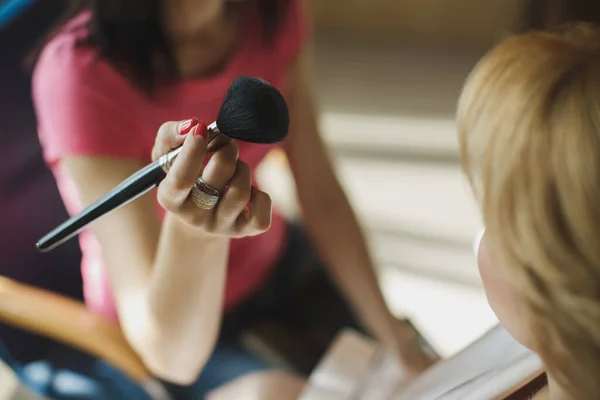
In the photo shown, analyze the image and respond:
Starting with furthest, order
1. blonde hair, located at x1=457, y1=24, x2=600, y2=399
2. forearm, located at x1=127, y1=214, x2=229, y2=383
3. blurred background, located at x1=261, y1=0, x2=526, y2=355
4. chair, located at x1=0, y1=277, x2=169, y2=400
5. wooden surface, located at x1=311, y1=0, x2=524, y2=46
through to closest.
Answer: wooden surface, located at x1=311, y1=0, x2=524, y2=46 → blurred background, located at x1=261, y1=0, x2=526, y2=355 → chair, located at x1=0, y1=277, x2=169, y2=400 → forearm, located at x1=127, y1=214, x2=229, y2=383 → blonde hair, located at x1=457, y1=24, x2=600, y2=399

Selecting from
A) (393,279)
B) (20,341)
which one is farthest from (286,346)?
(393,279)

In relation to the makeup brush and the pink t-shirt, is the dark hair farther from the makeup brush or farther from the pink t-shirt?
the makeup brush

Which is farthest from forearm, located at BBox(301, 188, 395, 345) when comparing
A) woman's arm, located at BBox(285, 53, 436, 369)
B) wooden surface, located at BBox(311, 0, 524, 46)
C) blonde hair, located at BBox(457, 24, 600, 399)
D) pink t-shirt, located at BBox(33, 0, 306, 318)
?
wooden surface, located at BBox(311, 0, 524, 46)

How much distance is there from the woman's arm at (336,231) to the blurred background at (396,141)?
4cm

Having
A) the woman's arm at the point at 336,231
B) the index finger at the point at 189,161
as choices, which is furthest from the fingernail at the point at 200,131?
the woman's arm at the point at 336,231

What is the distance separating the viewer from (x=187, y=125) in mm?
310

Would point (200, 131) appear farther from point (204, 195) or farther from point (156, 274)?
point (156, 274)

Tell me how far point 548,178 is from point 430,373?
29cm

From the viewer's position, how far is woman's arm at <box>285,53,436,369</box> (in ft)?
2.22

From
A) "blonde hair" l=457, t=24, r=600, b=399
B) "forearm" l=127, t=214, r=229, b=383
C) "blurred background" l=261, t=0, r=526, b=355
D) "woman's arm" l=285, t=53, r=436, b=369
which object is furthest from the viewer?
"blurred background" l=261, t=0, r=526, b=355

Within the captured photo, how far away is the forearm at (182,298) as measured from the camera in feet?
1.25

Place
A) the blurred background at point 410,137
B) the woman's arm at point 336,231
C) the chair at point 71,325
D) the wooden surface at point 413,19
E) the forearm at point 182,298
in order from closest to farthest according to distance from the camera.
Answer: the forearm at point 182,298
the chair at point 71,325
the woman's arm at point 336,231
the blurred background at point 410,137
the wooden surface at point 413,19

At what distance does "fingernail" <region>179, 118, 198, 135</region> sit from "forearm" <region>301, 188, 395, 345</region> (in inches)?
16.0

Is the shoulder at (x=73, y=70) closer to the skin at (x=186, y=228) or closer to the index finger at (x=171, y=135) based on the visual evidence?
the skin at (x=186, y=228)
